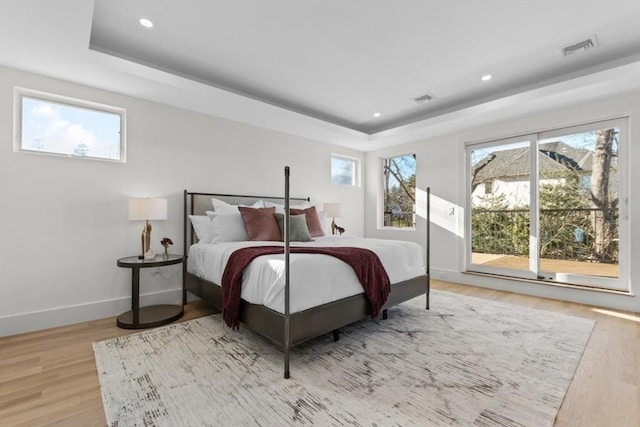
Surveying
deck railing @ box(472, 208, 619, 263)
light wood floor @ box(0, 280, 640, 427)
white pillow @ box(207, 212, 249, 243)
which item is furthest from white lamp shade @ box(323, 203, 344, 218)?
light wood floor @ box(0, 280, 640, 427)

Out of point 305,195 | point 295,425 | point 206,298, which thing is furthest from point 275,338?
point 305,195

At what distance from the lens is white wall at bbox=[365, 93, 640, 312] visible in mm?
3225

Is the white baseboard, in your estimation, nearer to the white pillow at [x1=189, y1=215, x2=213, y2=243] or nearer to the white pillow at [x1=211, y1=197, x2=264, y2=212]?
the white pillow at [x1=189, y1=215, x2=213, y2=243]

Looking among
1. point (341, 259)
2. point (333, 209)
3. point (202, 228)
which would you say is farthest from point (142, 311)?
point (333, 209)

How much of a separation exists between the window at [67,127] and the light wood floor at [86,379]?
1755 millimetres

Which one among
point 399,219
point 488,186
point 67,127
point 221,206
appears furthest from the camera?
point 399,219

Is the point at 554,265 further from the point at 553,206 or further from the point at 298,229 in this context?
the point at 298,229

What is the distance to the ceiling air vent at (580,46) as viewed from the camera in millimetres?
2627

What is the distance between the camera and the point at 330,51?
2.83 metres

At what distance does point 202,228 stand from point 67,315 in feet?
4.88

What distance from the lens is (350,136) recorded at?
4996 mm

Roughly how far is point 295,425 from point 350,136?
4333mm

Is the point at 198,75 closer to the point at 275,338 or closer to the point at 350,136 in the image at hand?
the point at 350,136

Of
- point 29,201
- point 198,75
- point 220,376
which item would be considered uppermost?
point 198,75
